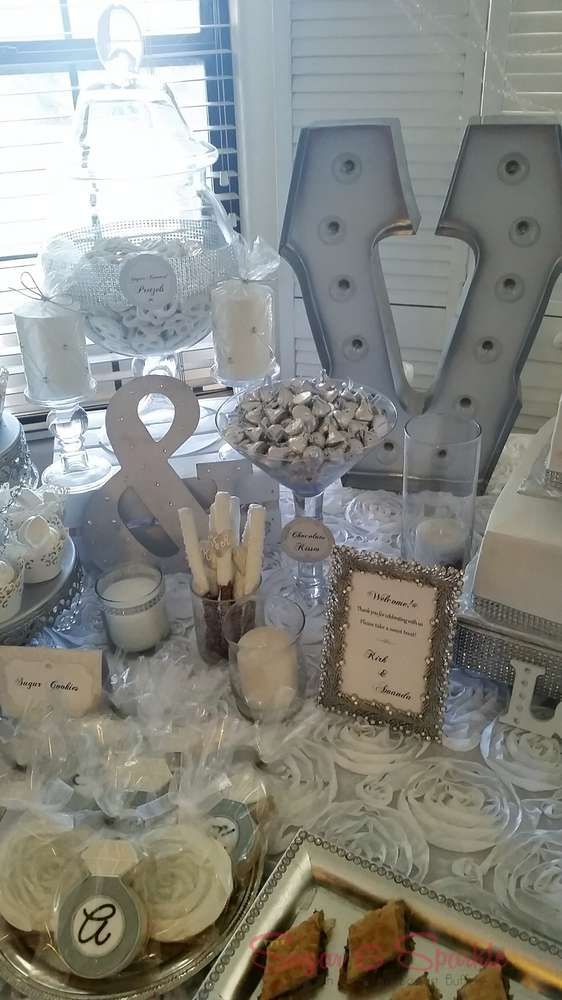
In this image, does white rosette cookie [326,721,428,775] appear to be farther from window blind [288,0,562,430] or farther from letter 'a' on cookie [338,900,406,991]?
window blind [288,0,562,430]

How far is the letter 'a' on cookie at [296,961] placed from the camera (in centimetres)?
63

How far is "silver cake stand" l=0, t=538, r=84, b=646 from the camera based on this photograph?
942 mm

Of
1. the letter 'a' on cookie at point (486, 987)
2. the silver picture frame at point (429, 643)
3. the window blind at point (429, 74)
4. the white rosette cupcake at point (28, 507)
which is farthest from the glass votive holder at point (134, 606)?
the window blind at point (429, 74)

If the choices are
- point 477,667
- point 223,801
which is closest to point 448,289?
point 477,667

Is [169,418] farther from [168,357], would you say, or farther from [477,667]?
[477,667]

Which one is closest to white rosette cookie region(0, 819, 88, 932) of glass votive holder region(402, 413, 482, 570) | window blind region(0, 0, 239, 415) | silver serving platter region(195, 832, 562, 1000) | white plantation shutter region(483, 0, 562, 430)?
silver serving platter region(195, 832, 562, 1000)

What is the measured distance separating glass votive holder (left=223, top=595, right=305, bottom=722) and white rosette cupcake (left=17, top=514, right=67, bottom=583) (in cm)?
23

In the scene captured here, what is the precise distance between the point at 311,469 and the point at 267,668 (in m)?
0.25

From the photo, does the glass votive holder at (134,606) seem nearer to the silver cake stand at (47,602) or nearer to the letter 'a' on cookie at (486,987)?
the silver cake stand at (47,602)

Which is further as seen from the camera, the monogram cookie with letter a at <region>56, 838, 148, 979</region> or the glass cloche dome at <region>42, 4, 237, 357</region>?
the glass cloche dome at <region>42, 4, 237, 357</region>

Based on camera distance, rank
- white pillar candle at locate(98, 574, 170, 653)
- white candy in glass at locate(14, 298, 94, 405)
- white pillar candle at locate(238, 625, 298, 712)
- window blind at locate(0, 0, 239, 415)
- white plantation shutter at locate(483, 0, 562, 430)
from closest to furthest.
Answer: white pillar candle at locate(238, 625, 298, 712) < white pillar candle at locate(98, 574, 170, 653) < white candy in glass at locate(14, 298, 94, 405) < white plantation shutter at locate(483, 0, 562, 430) < window blind at locate(0, 0, 239, 415)

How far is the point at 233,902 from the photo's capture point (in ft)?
2.33

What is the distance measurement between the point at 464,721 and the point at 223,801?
30 cm

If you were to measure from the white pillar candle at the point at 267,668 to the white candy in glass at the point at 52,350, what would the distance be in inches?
19.4
